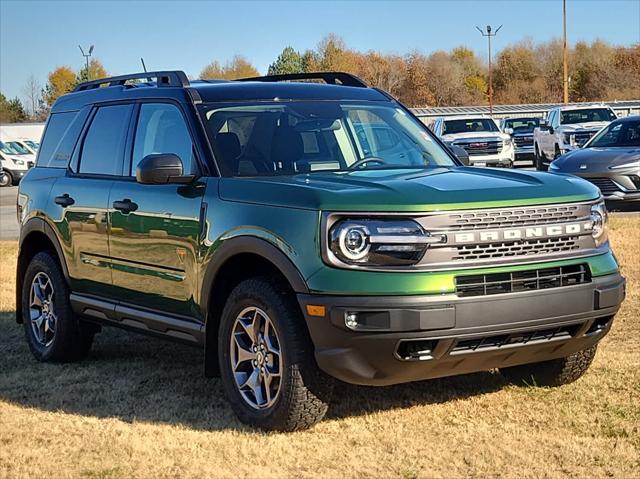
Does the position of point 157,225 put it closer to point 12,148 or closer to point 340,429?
point 340,429

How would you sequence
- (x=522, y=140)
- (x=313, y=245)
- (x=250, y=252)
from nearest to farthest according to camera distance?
(x=313, y=245) → (x=250, y=252) → (x=522, y=140)

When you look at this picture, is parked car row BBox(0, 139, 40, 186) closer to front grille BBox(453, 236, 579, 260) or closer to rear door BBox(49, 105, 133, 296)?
rear door BBox(49, 105, 133, 296)

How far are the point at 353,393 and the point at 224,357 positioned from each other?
89cm

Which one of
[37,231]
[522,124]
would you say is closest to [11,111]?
[522,124]

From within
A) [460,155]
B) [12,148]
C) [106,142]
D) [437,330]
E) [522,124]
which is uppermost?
[106,142]

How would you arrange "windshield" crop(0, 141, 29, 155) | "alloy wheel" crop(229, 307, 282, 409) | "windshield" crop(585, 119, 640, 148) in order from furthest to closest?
"windshield" crop(0, 141, 29, 155) → "windshield" crop(585, 119, 640, 148) → "alloy wheel" crop(229, 307, 282, 409)

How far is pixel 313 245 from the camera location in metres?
5.14

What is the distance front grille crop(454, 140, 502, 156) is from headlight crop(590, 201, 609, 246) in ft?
76.5

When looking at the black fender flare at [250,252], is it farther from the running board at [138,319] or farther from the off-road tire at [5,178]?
the off-road tire at [5,178]

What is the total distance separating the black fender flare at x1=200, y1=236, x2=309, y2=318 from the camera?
5.22 meters

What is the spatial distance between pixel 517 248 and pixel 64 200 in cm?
339

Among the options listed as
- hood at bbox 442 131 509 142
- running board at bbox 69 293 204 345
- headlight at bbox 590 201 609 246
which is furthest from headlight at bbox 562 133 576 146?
headlight at bbox 590 201 609 246

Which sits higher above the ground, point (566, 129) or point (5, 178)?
point (566, 129)

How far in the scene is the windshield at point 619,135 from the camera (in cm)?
1714
